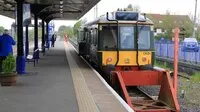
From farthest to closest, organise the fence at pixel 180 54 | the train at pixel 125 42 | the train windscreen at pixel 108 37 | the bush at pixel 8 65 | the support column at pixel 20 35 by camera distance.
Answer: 1. the fence at pixel 180 54
2. the train windscreen at pixel 108 37
3. the train at pixel 125 42
4. the support column at pixel 20 35
5. the bush at pixel 8 65

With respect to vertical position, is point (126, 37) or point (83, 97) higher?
point (126, 37)

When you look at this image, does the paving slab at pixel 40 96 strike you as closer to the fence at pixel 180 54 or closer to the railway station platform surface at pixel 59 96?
the railway station platform surface at pixel 59 96

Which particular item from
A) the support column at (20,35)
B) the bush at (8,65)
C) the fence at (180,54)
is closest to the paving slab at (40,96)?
the bush at (8,65)

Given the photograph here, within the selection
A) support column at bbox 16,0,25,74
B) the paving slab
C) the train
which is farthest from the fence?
the paving slab

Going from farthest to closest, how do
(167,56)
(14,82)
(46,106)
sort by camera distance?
(167,56), (14,82), (46,106)

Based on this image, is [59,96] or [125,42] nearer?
[59,96]

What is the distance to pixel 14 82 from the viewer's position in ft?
47.1

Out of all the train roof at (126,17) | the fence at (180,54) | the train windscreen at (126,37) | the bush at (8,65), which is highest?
the train roof at (126,17)

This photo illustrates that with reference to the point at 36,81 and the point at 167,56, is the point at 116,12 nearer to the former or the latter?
the point at 36,81

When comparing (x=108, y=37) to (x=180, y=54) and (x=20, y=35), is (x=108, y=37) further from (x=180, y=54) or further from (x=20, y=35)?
(x=180, y=54)

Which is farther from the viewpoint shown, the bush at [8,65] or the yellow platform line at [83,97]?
the bush at [8,65]

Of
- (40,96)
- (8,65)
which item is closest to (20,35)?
(8,65)

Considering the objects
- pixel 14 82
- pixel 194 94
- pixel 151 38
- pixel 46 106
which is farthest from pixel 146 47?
pixel 46 106

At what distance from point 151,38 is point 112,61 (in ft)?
6.19
